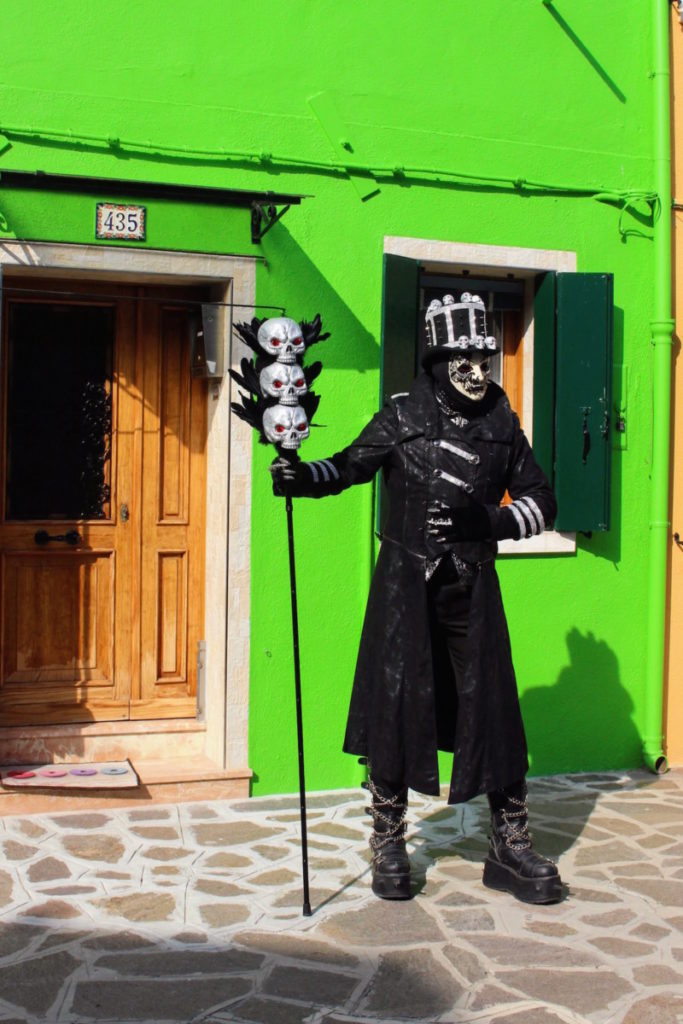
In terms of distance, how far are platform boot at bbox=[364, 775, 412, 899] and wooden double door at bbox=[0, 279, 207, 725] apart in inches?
77.6

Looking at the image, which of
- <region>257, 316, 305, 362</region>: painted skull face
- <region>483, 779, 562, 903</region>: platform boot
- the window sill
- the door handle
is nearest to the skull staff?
<region>257, 316, 305, 362</region>: painted skull face

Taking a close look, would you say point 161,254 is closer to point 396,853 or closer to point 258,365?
point 258,365

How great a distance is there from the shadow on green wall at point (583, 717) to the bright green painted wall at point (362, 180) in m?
0.01

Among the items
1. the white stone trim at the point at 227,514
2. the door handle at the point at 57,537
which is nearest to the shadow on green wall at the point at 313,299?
the white stone trim at the point at 227,514

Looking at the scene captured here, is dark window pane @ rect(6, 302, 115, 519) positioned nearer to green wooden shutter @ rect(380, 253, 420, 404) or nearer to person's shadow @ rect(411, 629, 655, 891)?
green wooden shutter @ rect(380, 253, 420, 404)

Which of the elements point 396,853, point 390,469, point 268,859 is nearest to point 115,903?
point 268,859

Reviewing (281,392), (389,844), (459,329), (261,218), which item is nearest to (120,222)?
(261,218)

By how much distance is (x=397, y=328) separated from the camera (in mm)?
6441

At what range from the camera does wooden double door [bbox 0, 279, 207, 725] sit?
21.2ft

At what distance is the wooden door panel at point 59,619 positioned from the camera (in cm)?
646

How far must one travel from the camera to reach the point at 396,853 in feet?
16.5

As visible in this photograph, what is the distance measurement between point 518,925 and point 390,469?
6.13 ft

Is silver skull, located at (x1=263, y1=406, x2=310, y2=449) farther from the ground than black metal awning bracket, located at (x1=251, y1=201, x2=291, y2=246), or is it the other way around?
black metal awning bracket, located at (x1=251, y1=201, x2=291, y2=246)

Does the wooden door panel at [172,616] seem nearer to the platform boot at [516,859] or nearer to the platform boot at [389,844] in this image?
the platform boot at [389,844]
